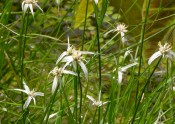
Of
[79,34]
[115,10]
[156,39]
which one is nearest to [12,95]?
[156,39]

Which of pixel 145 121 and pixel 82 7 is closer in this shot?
pixel 145 121

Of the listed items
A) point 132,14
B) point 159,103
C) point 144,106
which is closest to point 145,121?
point 144,106

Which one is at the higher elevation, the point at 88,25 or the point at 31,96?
the point at 88,25

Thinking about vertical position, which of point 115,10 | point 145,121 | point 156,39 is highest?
point 115,10

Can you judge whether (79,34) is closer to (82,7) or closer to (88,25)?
(88,25)

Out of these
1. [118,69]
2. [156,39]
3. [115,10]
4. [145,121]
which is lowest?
[145,121]

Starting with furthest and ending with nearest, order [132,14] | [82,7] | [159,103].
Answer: [132,14] → [82,7] → [159,103]

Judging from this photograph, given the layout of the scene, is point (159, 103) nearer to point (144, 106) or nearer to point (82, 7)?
point (144, 106)

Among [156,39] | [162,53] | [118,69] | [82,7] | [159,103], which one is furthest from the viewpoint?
[156,39]

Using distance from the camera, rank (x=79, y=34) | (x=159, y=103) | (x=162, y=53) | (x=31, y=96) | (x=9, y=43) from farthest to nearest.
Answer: (x=79, y=34) < (x=9, y=43) < (x=159, y=103) < (x=31, y=96) < (x=162, y=53)
